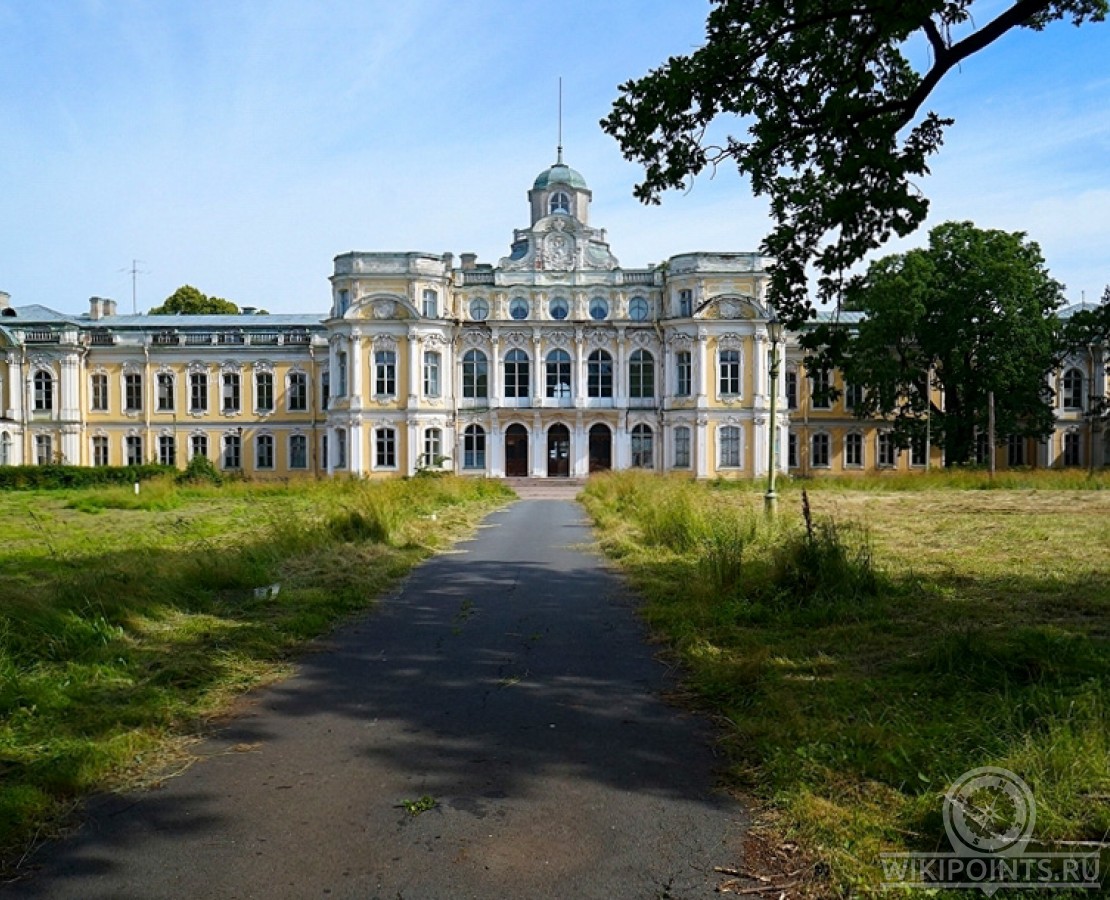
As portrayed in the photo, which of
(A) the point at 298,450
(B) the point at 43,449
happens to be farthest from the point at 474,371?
(B) the point at 43,449

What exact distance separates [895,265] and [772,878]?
48.1 meters

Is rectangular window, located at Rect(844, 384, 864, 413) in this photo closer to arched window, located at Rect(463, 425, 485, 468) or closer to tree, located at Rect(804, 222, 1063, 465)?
tree, located at Rect(804, 222, 1063, 465)

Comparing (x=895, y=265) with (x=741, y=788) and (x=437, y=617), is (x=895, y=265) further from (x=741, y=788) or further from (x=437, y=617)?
(x=741, y=788)

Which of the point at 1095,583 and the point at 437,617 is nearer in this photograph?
the point at 437,617

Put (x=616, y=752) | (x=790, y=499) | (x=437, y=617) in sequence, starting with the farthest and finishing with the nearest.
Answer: (x=790, y=499)
(x=437, y=617)
(x=616, y=752)

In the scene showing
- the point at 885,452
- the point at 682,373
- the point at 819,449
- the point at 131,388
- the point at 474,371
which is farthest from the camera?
the point at 131,388

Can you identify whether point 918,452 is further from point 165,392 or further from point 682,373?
point 165,392

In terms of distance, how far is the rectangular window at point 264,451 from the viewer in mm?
57562

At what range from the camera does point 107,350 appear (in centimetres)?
5675

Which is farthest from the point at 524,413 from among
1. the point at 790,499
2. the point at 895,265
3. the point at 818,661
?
the point at 818,661

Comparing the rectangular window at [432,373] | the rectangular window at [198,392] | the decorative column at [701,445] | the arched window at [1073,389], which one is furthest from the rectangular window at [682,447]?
the rectangular window at [198,392]

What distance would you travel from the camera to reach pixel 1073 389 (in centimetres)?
5716

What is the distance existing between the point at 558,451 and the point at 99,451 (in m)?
28.2

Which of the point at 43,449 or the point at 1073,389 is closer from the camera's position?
the point at 43,449
